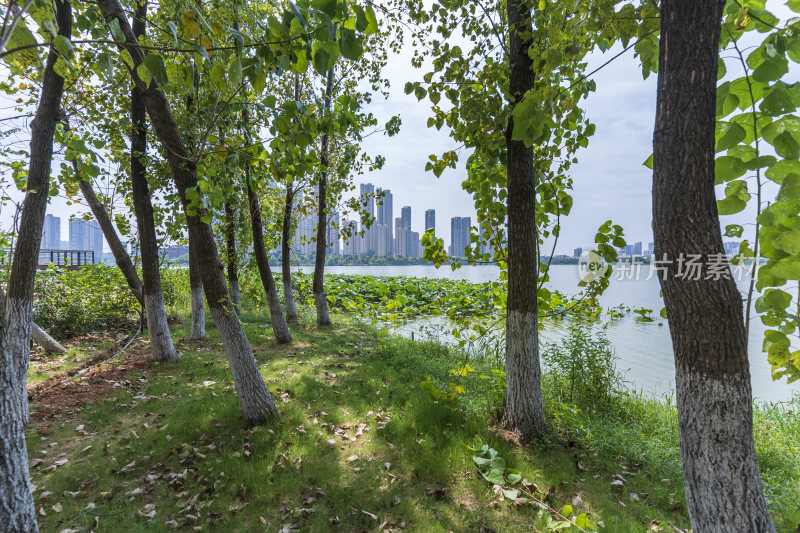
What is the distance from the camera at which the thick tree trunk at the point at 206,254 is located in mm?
3391

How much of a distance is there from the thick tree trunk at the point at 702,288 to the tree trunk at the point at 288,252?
7.21m

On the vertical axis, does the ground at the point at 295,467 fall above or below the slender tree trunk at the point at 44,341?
below

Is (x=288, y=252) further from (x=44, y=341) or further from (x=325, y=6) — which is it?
(x=325, y=6)

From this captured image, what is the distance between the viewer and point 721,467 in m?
1.31

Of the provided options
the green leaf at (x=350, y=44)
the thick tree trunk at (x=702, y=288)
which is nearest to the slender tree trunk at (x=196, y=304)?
the green leaf at (x=350, y=44)

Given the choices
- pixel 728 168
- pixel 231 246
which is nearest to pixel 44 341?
pixel 231 246

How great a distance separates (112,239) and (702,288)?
8.98 metres

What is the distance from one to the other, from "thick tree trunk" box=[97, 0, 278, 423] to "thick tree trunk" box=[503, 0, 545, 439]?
274cm

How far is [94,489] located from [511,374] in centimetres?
386

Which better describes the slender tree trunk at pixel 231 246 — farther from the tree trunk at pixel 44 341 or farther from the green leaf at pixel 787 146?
the green leaf at pixel 787 146

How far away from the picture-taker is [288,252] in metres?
8.50

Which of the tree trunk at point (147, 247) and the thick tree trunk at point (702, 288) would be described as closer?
the thick tree trunk at point (702, 288)

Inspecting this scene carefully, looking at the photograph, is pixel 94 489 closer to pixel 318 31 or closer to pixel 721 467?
pixel 318 31

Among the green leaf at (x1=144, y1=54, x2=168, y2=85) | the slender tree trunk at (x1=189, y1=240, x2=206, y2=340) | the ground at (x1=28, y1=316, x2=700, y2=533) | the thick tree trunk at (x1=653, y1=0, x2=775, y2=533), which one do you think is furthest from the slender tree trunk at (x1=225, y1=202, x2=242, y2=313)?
the thick tree trunk at (x1=653, y1=0, x2=775, y2=533)
